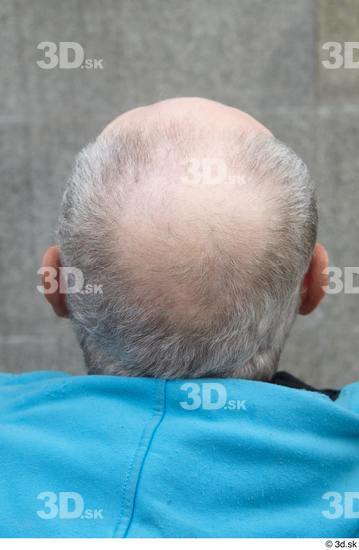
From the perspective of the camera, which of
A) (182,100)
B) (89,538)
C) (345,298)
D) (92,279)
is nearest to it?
(89,538)

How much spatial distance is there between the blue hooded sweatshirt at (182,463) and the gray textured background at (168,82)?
1287mm

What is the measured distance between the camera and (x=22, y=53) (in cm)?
236

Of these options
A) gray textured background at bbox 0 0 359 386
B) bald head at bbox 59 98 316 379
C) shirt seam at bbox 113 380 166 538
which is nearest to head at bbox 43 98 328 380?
bald head at bbox 59 98 316 379

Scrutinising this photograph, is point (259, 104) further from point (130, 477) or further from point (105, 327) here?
point (130, 477)

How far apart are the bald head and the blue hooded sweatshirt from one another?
0.27ft

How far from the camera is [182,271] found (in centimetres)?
120

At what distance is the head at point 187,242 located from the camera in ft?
3.96

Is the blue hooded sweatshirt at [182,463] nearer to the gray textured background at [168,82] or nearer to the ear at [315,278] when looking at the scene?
the ear at [315,278]

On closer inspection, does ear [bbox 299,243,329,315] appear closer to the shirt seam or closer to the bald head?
the bald head

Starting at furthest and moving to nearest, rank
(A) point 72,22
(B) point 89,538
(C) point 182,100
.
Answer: (A) point 72,22 < (C) point 182,100 < (B) point 89,538

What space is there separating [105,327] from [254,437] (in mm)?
321

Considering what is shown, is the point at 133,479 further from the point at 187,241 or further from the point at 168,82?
Result: the point at 168,82
